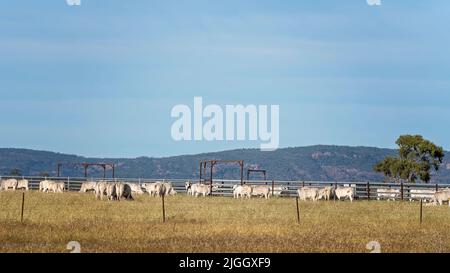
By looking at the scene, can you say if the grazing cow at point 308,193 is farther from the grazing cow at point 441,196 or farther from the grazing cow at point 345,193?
the grazing cow at point 441,196

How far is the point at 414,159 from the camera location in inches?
4070

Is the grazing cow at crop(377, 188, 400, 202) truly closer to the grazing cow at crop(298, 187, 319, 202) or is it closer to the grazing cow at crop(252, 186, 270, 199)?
the grazing cow at crop(298, 187, 319, 202)

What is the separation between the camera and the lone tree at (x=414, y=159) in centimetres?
10050

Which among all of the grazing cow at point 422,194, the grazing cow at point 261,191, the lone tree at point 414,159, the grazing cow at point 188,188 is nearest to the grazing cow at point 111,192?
the grazing cow at point 261,191

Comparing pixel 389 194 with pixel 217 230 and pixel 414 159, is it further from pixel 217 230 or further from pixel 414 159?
pixel 414 159

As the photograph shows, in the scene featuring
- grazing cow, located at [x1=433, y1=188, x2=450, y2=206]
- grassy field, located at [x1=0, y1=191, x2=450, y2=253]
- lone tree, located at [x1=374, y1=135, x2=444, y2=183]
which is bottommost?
→ grassy field, located at [x1=0, y1=191, x2=450, y2=253]

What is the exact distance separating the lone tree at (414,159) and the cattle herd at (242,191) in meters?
34.6

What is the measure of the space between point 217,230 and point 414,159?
77.8m

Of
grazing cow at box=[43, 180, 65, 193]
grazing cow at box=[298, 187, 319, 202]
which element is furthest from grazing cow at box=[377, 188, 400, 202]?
grazing cow at box=[43, 180, 65, 193]

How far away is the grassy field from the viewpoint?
926 inches

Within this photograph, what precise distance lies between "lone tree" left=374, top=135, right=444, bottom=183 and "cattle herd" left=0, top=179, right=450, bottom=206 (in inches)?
1361

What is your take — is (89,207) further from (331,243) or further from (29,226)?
(331,243)

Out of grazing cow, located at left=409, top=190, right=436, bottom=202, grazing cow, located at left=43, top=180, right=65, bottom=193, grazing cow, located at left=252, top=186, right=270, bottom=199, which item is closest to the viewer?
grazing cow, located at left=409, top=190, right=436, bottom=202
